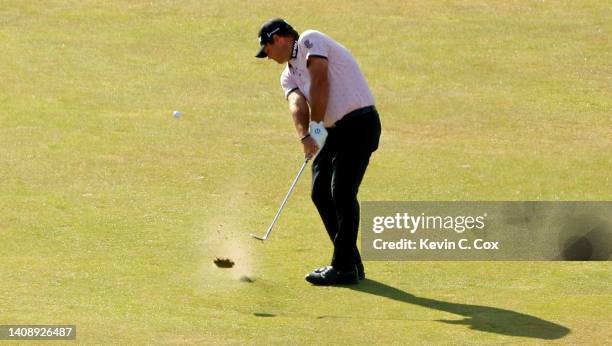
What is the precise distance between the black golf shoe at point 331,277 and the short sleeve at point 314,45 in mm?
1800

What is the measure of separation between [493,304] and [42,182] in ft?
18.9

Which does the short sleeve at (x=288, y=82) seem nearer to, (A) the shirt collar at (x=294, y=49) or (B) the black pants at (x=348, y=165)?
(A) the shirt collar at (x=294, y=49)

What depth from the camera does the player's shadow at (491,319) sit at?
33.2 ft

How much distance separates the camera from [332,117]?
11320mm

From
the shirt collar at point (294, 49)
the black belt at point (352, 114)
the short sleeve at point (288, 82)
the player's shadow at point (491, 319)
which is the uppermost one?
the shirt collar at point (294, 49)

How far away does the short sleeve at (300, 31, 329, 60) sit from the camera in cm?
1106

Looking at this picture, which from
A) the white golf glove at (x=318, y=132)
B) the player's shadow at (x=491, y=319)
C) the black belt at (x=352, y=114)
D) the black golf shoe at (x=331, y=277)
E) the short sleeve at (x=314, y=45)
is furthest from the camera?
the black golf shoe at (x=331, y=277)

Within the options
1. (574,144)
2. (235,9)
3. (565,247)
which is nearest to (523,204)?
(565,247)

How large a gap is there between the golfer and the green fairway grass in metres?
0.41

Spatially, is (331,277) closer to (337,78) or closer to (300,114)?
(300,114)

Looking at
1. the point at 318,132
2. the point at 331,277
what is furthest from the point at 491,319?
the point at 318,132

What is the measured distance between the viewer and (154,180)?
14898 mm

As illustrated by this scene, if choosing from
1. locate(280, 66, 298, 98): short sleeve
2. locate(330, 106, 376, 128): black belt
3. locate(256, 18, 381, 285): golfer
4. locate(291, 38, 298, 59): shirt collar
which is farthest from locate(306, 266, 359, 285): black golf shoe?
locate(291, 38, 298, 59): shirt collar

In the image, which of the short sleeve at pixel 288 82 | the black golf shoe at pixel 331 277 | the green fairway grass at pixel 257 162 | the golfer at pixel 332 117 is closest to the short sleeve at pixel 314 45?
the golfer at pixel 332 117
